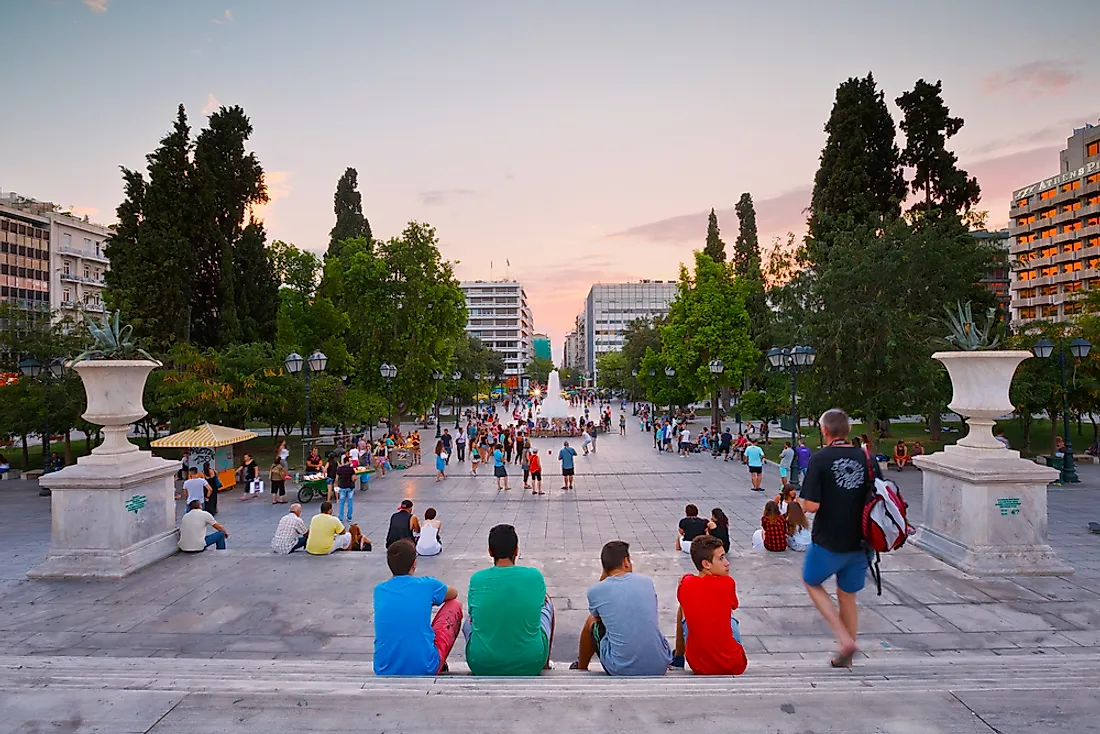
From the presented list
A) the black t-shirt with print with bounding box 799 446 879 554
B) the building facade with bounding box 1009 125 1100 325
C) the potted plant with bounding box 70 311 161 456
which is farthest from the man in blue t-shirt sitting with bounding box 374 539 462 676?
the building facade with bounding box 1009 125 1100 325

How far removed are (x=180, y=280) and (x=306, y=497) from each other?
1631 cm

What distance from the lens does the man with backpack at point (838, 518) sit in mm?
4371

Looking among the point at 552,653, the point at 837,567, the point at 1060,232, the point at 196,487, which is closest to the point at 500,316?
the point at 1060,232

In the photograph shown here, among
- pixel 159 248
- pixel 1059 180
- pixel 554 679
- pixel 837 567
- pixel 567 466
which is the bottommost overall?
pixel 567 466

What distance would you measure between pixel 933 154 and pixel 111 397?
35973 mm

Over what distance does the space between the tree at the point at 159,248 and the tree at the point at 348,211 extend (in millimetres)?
16784

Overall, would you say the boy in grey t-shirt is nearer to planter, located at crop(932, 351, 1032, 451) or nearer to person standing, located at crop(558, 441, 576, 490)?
planter, located at crop(932, 351, 1032, 451)

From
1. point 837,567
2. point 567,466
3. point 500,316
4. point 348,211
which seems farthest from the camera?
point 500,316

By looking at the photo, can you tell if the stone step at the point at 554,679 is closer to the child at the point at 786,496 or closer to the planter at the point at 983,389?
the planter at the point at 983,389

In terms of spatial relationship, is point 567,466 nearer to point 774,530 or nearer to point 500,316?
point 774,530

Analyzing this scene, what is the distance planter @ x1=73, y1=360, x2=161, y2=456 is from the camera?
8375 mm

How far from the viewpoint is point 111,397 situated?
8.48m

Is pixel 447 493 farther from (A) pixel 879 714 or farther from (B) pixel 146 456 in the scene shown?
(A) pixel 879 714

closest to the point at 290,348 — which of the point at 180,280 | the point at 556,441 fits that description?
the point at 180,280
